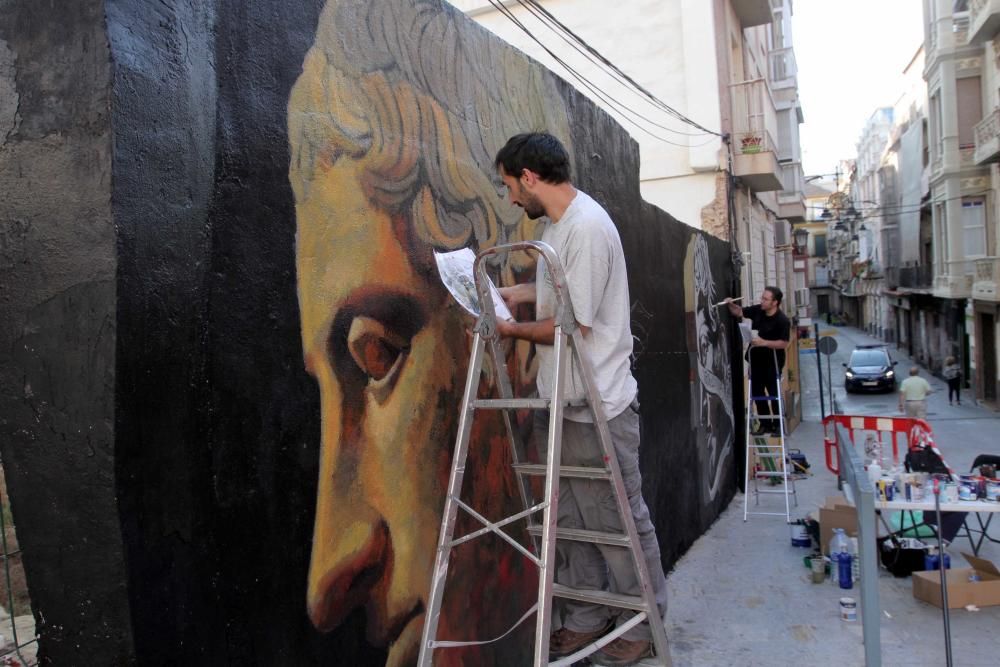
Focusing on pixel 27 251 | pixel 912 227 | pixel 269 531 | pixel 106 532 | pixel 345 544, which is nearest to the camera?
pixel 106 532

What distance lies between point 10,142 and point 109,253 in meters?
0.41

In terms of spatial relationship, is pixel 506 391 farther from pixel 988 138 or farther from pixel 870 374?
pixel 870 374

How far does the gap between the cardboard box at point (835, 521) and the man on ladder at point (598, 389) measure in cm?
512

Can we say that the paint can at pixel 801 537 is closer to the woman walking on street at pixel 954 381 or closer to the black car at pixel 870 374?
the woman walking on street at pixel 954 381

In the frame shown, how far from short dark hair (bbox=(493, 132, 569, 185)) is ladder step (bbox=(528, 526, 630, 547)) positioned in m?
1.26

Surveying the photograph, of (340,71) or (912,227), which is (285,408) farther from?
(912,227)

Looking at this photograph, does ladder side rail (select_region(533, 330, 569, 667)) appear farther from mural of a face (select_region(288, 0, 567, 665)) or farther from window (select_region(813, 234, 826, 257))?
window (select_region(813, 234, 826, 257))

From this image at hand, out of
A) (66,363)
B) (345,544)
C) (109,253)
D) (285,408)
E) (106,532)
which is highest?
(109,253)

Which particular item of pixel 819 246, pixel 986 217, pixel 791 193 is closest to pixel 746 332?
pixel 791 193

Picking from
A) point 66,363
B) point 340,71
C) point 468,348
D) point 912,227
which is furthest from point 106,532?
point 912,227

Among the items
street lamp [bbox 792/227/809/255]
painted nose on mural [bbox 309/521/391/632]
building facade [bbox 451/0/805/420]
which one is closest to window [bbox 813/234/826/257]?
street lamp [bbox 792/227/809/255]

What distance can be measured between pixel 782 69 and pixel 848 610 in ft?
63.1

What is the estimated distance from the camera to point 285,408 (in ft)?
7.43

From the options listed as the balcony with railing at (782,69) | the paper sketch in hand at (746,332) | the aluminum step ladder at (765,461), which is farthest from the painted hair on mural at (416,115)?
the balcony with railing at (782,69)
